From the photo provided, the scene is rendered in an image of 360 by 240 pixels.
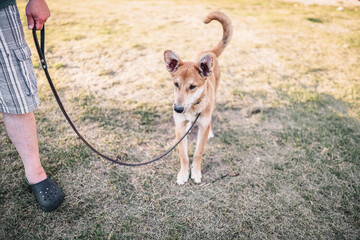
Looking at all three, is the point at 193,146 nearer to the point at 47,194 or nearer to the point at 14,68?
the point at 47,194

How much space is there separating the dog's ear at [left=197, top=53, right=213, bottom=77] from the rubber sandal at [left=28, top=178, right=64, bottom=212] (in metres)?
2.21

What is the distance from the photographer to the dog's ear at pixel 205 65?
98.9 inches

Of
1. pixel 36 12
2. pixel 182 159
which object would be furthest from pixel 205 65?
pixel 36 12

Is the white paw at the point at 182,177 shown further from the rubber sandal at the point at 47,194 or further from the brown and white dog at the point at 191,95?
the rubber sandal at the point at 47,194

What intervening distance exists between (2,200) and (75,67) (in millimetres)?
3384

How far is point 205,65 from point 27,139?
2173 millimetres

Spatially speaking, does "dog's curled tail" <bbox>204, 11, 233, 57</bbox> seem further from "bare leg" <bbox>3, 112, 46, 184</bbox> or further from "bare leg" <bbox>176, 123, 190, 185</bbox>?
"bare leg" <bbox>3, 112, 46, 184</bbox>

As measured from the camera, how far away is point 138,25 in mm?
7594

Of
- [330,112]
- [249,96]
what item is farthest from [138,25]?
[330,112]

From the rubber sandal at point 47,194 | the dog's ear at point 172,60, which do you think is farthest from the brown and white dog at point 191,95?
the rubber sandal at point 47,194

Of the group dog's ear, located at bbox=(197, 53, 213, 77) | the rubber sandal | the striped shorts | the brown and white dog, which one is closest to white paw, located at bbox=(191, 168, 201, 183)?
the brown and white dog

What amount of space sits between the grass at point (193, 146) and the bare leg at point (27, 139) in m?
0.29

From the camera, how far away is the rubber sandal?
92.6 inches

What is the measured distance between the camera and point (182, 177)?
2.87 m
